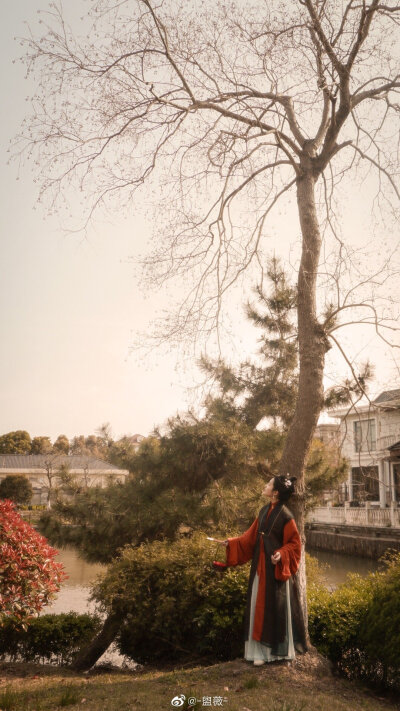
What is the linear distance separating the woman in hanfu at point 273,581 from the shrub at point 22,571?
64.7 inches

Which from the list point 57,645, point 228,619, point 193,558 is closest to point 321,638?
point 228,619

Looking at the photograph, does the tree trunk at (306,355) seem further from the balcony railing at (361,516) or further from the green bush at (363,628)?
the balcony railing at (361,516)

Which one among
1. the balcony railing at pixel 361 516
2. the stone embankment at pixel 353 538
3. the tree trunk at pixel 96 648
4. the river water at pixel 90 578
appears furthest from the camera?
the balcony railing at pixel 361 516

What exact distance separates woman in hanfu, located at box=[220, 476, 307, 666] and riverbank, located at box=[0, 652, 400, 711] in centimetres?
16

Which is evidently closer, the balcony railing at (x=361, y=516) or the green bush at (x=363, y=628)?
the green bush at (x=363, y=628)

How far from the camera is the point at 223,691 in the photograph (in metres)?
4.05

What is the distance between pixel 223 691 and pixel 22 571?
197cm

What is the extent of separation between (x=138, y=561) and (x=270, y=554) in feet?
5.87

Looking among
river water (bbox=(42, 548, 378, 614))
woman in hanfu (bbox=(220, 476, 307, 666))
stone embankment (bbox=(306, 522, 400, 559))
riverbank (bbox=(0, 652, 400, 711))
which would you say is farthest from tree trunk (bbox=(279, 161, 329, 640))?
stone embankment (bbox=(306, 522, 400, 559))

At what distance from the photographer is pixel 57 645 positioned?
6.68 meters

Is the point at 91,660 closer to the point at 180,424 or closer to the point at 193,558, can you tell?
the point at 193,558

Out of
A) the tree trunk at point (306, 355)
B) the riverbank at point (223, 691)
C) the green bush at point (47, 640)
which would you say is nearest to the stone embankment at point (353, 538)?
the green bush at point (47, 640)

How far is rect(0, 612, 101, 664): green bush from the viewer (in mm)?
6598

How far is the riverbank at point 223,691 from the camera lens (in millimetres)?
3828
